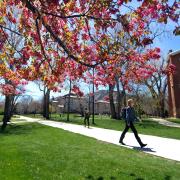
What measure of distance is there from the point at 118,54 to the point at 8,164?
13.5 ft

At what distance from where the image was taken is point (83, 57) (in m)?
11.6

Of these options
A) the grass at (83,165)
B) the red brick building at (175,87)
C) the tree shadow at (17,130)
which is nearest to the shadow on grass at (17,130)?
the tree shadow at (17,130)

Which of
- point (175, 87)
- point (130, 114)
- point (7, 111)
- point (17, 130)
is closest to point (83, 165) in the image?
point (130, 114)

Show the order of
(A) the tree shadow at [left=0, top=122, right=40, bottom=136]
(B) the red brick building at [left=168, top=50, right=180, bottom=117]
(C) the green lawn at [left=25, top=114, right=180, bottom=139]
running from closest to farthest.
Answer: (C) the green lawn at [left=25, top=114, right=180, bottom=139], (A) the tree shadow at [left=0, top=122, right=40, bottom=136], (B) the red brick building at [left=168, top=50, right=180, bottom=117]

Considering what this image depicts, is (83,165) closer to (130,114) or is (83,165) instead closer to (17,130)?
(130,114)

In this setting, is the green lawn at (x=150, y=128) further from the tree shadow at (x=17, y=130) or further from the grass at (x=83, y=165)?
the grass at (x=83, y=165)

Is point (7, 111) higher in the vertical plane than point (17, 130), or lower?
higher

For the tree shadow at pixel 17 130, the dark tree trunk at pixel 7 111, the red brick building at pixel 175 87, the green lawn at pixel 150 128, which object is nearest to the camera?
the green lawn at pixel 150 128

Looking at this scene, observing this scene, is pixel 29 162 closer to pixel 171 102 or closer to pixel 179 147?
pixel 179 147

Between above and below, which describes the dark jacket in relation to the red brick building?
below

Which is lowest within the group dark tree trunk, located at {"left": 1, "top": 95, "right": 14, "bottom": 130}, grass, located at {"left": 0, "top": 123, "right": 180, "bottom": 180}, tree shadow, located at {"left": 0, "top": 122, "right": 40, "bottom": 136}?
grass, located at {"left": 0, "top": 123, "right": 180, "bottom": 180}

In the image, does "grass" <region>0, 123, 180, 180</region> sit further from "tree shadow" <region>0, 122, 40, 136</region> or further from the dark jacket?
"tree shadow" <region>0, 122, 40, 136</region>

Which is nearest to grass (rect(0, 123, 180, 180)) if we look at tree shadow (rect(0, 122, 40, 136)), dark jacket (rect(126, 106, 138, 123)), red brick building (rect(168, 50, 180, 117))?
dark jacket (rect(126, 106, 138, 123))

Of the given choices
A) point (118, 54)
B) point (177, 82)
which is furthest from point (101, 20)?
point (177, 82)
